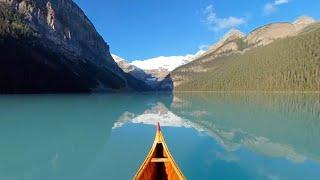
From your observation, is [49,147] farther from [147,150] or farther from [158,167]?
[158,167]

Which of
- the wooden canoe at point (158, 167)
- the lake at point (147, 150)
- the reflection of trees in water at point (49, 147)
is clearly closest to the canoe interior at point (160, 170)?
the wooden canoe at point (158, 167)

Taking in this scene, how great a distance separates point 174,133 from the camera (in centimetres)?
4294

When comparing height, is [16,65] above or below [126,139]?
above

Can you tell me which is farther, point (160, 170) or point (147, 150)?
point (147, 150)

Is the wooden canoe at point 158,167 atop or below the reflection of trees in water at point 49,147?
atop

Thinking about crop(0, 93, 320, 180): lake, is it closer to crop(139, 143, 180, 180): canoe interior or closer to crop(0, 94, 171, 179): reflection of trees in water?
crop(0, 94, 171, 179): reflection of trees in water

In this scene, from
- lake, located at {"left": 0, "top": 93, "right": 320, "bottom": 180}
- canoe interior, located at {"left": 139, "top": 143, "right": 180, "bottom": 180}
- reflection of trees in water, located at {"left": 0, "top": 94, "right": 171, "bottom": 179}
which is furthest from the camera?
reflection of trees in water, located at {"left": 0, "top": 94, "right": 171, "bottom": 179}

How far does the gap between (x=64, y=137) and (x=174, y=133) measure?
10.9 meters

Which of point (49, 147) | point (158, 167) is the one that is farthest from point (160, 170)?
point (49, 147)

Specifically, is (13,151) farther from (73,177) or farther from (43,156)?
(73,177)

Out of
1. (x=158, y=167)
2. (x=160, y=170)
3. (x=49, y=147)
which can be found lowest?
(x=49, y=147)

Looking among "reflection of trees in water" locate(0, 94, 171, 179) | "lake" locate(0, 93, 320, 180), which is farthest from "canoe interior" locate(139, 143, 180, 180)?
"reflection of trees in water" locate(0, 94, 171, 179)

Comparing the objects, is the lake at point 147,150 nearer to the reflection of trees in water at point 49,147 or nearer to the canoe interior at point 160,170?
the reflection of trees in water at point 49,147

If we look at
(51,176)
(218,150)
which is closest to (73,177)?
(51,176)
